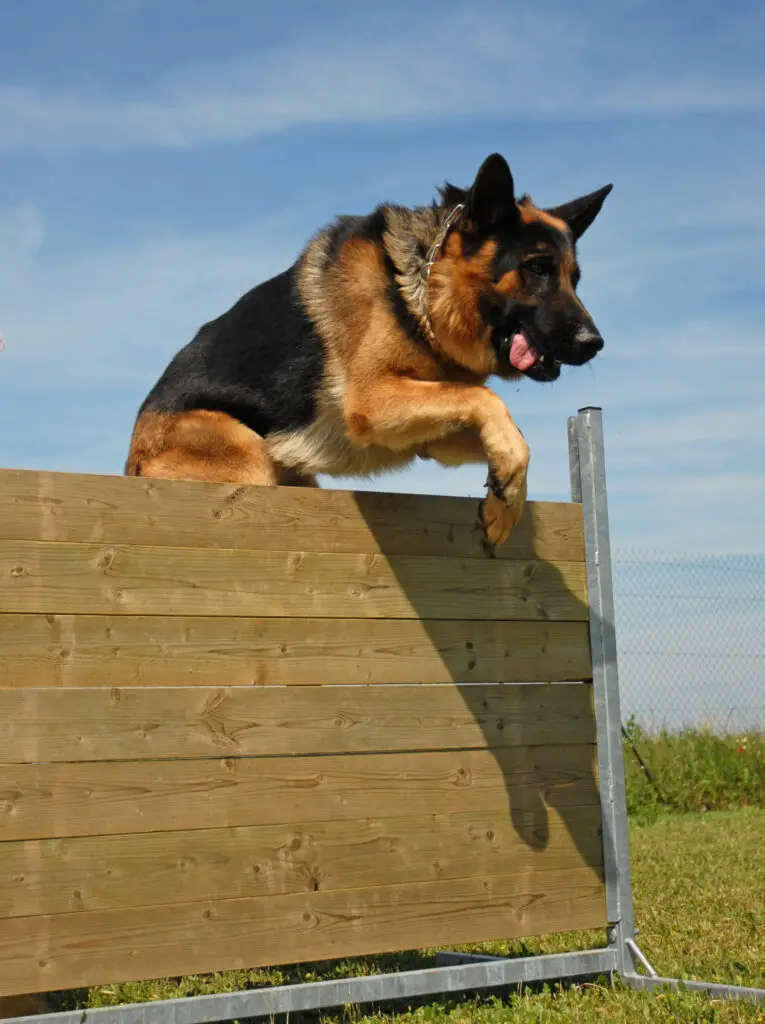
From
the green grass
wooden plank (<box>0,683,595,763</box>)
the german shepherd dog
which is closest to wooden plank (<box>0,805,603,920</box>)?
wooden plank (<box>0,683,595,763</box>)

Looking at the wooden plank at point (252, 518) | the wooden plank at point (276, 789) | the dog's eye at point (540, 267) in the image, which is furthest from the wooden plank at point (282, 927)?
the dog's eye at point (540, 267)

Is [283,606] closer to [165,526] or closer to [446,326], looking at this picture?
[165,526]

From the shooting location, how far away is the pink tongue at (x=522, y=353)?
3.80 m

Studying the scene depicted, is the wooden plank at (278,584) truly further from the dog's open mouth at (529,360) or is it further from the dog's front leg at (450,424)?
the dog's open mouth at (529,360)

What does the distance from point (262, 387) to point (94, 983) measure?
2.05 m

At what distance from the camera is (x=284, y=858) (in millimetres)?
3379

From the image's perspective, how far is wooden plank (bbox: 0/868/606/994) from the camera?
299 centimetres

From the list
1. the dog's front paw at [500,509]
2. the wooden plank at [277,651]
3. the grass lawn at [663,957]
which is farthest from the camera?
the dog's front paw at [500,509]

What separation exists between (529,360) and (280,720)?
1.50 metres

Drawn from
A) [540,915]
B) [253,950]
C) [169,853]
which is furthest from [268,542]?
[540,915]

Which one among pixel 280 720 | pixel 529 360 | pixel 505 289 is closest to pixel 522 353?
pixel 529 360

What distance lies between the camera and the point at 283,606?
138 inches

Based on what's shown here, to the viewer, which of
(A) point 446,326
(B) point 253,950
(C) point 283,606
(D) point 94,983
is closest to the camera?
(D) point 94,983

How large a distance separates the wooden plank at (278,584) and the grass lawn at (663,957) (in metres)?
1.34
